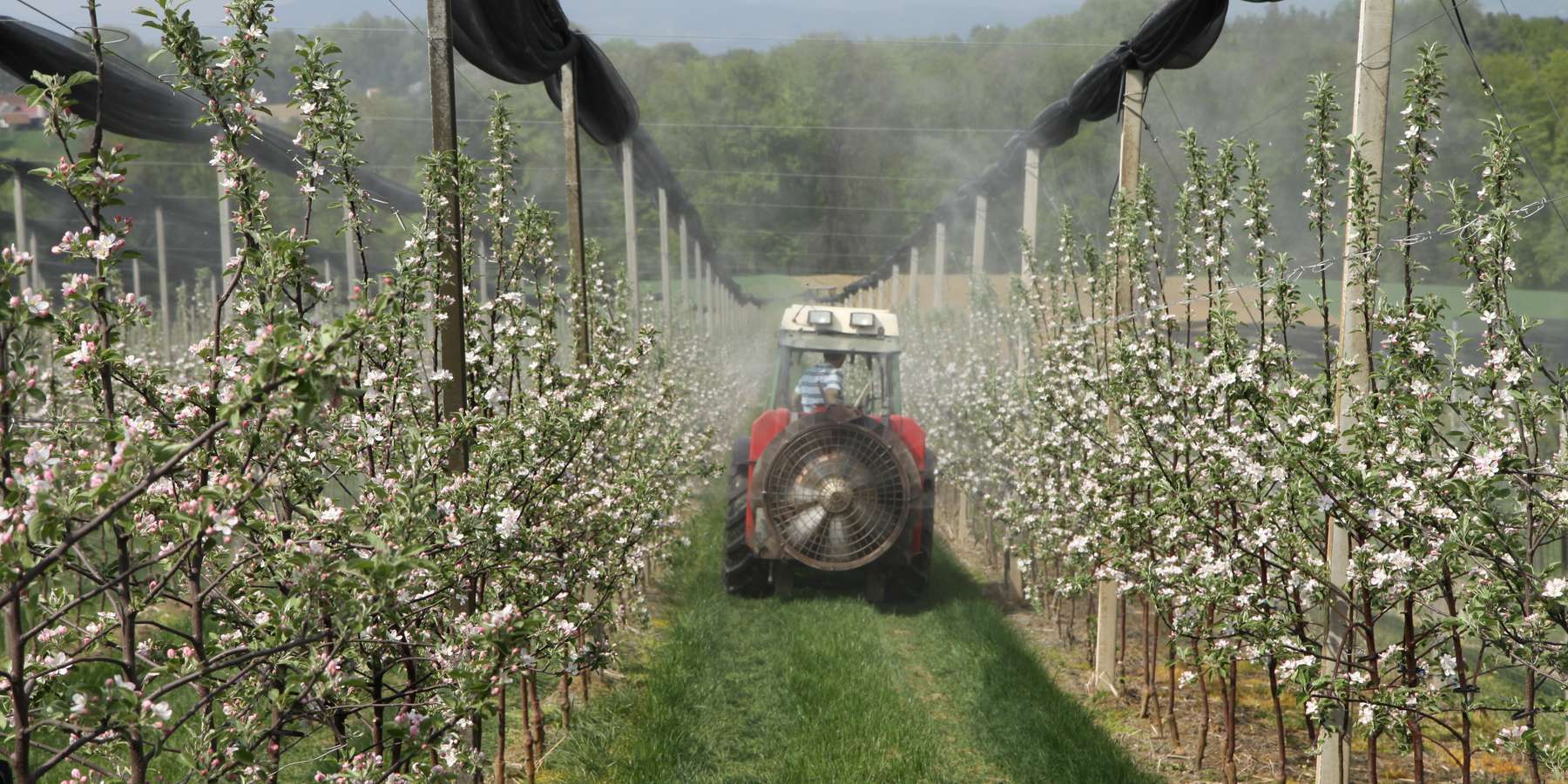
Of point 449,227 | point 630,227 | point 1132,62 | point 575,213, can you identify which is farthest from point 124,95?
point 1132,62

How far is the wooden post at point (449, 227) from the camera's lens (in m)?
4.68

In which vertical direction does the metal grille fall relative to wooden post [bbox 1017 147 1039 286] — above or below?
below

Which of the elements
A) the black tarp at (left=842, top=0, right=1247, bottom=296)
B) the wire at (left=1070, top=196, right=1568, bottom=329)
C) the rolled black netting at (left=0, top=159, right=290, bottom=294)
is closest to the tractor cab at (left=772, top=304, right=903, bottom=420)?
the black tarp at (left=842, top=0, right=1247, bottom=296)

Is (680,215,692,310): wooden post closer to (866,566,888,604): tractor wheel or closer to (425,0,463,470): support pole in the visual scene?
(866,566,888,604): tractor wheel

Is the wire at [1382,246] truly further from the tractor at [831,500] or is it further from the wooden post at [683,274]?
the wooden post at [683,274]

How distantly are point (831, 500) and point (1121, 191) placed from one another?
3.80 m

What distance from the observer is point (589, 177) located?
24.2m

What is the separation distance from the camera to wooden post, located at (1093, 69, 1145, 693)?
320 inches

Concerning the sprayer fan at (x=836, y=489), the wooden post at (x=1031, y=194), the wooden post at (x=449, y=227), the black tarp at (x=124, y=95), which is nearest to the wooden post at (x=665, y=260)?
the wooden post at (x=1031, y=194)

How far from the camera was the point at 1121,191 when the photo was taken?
26.3ft

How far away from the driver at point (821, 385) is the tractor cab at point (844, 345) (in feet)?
0.49

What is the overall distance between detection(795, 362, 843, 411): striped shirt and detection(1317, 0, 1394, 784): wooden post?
24.0ft

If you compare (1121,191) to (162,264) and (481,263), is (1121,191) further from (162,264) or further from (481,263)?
(162,264)

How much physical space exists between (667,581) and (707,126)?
10.9 metres
